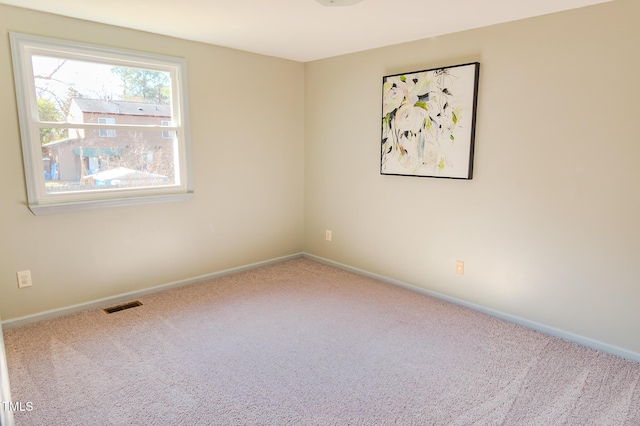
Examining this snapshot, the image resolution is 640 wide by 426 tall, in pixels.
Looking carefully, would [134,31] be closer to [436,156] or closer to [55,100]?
[55,100]

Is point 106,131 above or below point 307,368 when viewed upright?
above

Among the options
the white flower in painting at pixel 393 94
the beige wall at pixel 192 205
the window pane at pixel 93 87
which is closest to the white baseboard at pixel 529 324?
the beige wall at pixel 192 205

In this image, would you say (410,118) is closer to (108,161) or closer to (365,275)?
(365,275)

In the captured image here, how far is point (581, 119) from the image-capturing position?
8.33 feet

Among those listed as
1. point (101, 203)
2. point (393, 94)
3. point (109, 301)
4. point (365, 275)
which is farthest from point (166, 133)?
point (365, 275)

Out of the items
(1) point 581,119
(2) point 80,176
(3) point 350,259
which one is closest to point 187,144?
(2) point 80,176

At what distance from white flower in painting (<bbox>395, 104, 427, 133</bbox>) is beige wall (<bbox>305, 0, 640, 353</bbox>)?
11.3 inches

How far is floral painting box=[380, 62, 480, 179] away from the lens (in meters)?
3.05

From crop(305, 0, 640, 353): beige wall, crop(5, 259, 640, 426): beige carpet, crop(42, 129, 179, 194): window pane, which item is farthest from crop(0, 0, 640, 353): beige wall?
crop(5, 259, 640, 426): beige carpet

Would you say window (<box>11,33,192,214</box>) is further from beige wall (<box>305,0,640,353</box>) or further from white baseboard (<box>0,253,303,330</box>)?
beige wall (<box>305,0,640,353</box>)

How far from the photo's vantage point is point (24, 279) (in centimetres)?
284

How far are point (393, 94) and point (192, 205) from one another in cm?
207

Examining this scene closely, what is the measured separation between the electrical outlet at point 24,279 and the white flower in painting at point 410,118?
3.11 m

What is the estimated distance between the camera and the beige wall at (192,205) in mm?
2764
